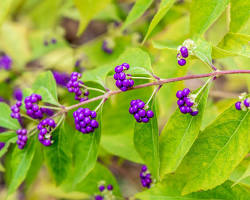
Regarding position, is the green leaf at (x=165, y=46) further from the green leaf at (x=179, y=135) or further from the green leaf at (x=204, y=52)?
the green leaf at (x=179, y=135)

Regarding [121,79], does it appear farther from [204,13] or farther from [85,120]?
[204,13]

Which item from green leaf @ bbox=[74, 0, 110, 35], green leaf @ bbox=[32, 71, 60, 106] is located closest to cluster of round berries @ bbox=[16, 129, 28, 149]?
green leaf @ bbox=[32, 71, 60, 106]

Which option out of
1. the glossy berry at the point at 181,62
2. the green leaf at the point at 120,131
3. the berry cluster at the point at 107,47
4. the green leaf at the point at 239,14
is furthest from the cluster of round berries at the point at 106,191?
the berry cluster at the point at 107,47

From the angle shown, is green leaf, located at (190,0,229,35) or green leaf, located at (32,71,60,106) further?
green leaf, located at (32,71,60,106)

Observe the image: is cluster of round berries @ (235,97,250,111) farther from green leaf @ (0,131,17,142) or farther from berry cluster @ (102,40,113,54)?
berry cluster @ (102,40,113,54)

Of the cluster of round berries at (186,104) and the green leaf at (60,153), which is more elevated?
the cluster of round berries at (186,104)

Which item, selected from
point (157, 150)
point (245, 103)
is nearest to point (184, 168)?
point (157, 150)
